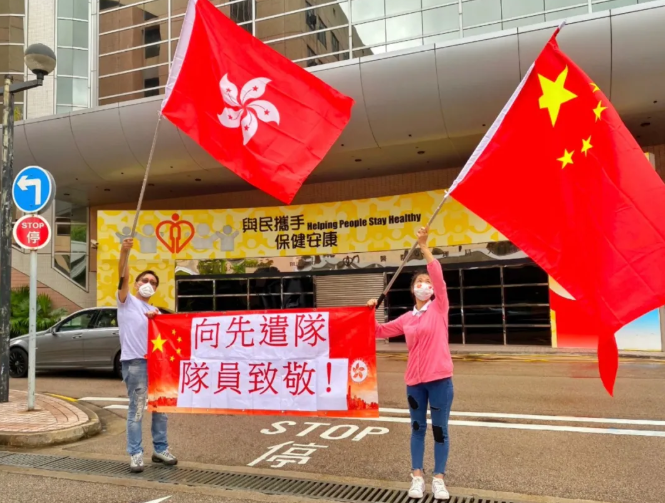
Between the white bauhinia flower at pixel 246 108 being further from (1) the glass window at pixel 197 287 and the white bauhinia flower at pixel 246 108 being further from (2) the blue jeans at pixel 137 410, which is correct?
(1) the glass window at pixel 197 287

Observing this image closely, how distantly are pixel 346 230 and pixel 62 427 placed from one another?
14266 millimetres

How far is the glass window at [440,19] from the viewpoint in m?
18.3

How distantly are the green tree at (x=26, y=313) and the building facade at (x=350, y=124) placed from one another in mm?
1648

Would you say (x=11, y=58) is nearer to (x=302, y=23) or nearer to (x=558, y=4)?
(x=302, y=23)

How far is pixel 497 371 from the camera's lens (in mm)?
12492

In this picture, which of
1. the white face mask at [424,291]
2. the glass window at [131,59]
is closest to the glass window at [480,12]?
the glass window at [131,59]

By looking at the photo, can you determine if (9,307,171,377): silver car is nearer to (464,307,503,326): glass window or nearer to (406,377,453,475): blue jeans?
(406,377,453,475): blue jeans

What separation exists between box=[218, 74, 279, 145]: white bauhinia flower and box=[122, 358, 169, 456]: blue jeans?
8.17 feet

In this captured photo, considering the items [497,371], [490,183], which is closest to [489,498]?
[490,183]

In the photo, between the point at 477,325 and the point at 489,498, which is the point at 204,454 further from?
the point at 477,325

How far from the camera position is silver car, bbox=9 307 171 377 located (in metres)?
12.1


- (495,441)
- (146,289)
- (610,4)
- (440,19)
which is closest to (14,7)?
(440,19)

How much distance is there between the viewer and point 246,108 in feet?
19.2

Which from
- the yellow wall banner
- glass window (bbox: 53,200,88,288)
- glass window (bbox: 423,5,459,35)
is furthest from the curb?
glass window (bbox: 53,200,88,288)
